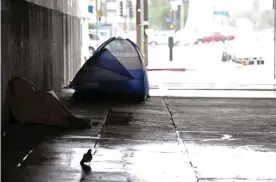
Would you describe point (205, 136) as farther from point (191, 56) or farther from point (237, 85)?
point (191, 56)

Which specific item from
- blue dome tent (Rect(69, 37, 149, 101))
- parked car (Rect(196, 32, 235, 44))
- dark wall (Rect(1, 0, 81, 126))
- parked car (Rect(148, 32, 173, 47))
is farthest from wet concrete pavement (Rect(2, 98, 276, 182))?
parked car (Rect(196, 32, 235, 44))

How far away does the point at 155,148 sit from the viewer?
615 centimetres

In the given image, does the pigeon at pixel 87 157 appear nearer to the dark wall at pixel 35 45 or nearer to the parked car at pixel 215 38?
the dark wall at pixel 35 45

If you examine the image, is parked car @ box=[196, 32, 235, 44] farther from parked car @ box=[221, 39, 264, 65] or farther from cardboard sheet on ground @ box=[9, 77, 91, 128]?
cardboard sheet on ground @ box=[9, 77, 91, 128]

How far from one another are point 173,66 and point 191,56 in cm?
235

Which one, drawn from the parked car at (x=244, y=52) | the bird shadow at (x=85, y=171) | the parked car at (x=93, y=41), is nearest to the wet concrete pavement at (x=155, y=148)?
the bird shadow at (x=85, y=171)

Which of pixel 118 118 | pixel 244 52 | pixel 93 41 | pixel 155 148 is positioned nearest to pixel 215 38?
pixel 244 52

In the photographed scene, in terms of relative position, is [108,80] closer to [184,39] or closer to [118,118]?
[118,118]

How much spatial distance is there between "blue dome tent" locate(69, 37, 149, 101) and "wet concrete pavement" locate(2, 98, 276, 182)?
128 cm

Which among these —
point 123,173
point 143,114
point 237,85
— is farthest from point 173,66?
point 123,173

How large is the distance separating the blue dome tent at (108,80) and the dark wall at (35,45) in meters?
0.65

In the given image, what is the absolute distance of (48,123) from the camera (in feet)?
24.1

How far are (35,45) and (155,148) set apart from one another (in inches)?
148

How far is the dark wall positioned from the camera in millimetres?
7156
